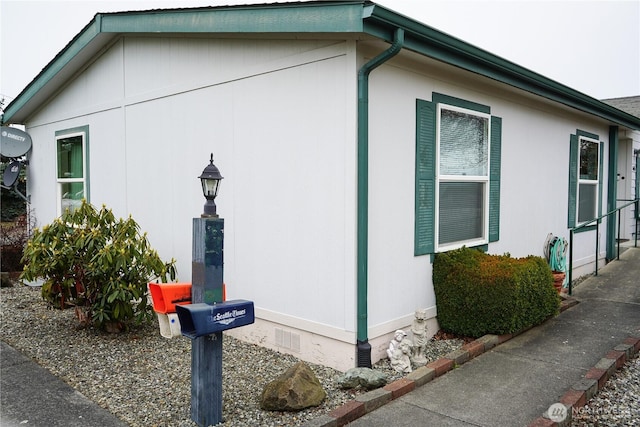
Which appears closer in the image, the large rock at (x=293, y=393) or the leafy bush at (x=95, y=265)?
the large rock at (x=293, y=393)

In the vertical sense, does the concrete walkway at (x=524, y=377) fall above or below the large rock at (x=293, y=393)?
below

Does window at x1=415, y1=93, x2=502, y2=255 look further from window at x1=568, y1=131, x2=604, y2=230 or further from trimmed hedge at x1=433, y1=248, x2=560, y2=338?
window at x1=568, y1=131, x2=604, y2=230

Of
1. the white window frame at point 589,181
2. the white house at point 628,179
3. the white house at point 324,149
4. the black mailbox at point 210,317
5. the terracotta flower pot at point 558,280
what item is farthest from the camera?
the white house at point 628,179

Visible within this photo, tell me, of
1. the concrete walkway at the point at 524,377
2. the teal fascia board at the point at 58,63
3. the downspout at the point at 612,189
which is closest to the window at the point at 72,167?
the teal fascia board at the point at 58,63

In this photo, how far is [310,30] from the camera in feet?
12.6

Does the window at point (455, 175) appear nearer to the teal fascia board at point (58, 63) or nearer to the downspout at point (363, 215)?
the downspout at point (363, 215)

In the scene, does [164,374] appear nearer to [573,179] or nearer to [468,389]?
[468,389]

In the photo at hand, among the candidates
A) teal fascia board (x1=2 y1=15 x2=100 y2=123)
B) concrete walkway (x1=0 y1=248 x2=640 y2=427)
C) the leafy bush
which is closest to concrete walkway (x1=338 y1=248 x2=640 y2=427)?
concrete walkway (x1=0 y1=248 x2=640 y2=427)

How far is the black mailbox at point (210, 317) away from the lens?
2.90 metres

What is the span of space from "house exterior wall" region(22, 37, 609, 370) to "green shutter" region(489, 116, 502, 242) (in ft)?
0.60

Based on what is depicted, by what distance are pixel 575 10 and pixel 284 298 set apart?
39.5 ft

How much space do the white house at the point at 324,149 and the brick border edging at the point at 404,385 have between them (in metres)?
0.44

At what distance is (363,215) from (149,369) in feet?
7.51

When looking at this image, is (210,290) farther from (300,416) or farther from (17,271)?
(17,271)
